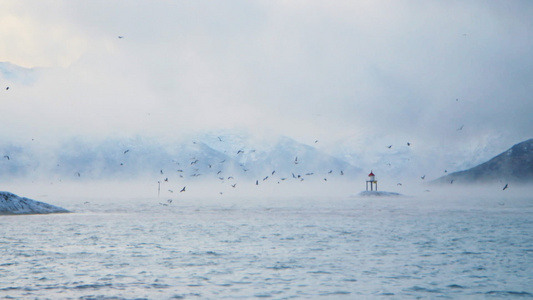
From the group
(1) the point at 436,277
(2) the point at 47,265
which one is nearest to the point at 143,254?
(2) the point at 47,265

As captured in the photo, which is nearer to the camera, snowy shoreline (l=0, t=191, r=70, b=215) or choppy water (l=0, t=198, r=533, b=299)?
choppy water (l=0, t=198, r=533, b=299)

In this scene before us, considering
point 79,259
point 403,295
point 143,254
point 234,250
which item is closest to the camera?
point 403,295

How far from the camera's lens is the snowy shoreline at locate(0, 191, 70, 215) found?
86.8 meters

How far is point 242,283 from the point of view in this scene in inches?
Result: 1299

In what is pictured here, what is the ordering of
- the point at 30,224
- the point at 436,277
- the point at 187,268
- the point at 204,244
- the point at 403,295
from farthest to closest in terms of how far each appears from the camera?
the point at 30,224 → the point at 204,244 → the point at 187,268 → the point at 436,277 → the point at 403,295

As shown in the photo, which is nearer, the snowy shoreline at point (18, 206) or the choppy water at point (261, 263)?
the choppy water at point (261, 263)

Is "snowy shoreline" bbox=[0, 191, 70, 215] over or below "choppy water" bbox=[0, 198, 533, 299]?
over

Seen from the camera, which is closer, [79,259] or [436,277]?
[436,277]

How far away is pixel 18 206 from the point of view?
3506 inches

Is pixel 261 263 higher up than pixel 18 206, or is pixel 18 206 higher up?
pixel 18 206

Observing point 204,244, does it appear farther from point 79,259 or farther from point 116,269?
point 116,269

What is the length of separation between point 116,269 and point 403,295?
53.4 ft

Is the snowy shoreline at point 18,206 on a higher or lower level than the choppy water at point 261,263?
higher

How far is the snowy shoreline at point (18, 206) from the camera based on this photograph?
8675cm
